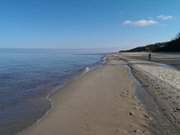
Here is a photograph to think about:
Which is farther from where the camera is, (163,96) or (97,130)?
(163,96)

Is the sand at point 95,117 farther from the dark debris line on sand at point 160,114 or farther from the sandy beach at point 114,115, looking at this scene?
the dark debris line on sand at point 160,114

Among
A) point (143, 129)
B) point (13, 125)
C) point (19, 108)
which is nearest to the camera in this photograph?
point (143, 129)

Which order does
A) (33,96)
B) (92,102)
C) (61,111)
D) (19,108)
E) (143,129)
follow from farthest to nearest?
(33,96), (92,102), (19,108), (61,111), (143,129)

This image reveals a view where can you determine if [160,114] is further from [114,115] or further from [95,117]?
[95,117]

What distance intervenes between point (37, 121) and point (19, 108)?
196 centimetres

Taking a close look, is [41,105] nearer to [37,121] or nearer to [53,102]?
[53,102]

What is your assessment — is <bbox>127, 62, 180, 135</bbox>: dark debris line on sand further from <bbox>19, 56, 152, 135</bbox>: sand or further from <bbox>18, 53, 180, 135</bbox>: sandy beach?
<bbox>19, 56, 152, 135</bbox>: sand

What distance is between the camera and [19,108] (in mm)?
8258

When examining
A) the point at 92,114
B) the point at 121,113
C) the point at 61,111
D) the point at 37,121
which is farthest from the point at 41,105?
the point at 121,113

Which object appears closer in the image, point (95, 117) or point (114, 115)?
point (95, 117)

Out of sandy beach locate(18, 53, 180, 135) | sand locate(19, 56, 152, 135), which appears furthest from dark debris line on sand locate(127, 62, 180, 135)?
sand locate(19, 56, 152, 135)

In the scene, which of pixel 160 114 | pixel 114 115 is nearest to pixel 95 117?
pixel 114 115

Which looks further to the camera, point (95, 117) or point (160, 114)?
point (160, 114)

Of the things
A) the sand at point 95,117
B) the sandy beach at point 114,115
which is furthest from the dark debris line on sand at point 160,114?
the sand at point 95,117
